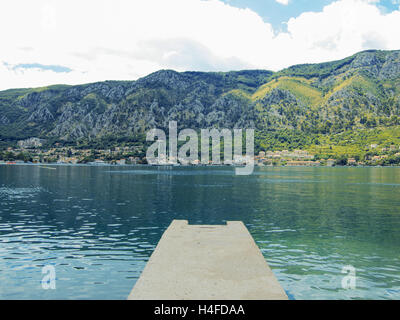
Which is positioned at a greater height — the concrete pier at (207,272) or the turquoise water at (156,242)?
the concrete pier at (207,272)

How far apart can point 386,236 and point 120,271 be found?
1013 inches

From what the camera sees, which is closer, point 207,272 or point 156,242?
point 207,272

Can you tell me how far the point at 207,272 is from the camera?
54.2 feet

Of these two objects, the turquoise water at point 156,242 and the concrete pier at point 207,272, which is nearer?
the concrete pier at point 207,272

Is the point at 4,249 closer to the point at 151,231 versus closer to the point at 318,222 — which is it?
the point at 151,231

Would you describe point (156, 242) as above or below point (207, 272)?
below

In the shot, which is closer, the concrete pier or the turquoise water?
the concrete pier

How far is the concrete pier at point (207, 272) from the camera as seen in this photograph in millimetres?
13531

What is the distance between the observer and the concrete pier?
1353 centimetres

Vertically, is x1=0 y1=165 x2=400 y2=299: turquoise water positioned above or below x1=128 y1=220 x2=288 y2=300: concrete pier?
below
